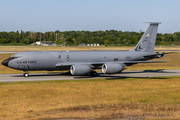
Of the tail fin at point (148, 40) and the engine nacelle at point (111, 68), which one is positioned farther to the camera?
the tail fin at point (148, 40)

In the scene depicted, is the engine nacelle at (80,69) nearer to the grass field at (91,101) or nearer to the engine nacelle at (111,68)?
the engine nacelle at (111,68)

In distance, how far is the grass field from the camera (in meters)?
18.1

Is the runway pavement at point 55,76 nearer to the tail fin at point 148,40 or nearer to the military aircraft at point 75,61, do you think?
the military aircraft at point 75,61

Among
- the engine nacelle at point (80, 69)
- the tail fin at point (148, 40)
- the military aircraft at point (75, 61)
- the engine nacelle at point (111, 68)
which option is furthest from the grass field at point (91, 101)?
the tail fin at point (148, 40)

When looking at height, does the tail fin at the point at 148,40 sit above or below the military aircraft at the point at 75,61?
above

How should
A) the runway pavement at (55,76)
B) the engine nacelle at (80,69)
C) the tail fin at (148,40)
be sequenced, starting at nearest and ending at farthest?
the engine nacelle at (80,69)
the runway pavement at (55,76)
the tail fin at (148,40)

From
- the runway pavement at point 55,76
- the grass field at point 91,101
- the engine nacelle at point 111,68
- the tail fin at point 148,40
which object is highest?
the tail fin at point 148,40

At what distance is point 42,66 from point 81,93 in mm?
14363

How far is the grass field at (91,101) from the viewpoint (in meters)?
18.1

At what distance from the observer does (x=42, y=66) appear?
39219 millimetres

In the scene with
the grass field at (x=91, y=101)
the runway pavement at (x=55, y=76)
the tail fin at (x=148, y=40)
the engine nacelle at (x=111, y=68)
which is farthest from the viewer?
the tail fin at (x=148, y=40)

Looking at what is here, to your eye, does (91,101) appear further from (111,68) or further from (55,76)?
(55,76)

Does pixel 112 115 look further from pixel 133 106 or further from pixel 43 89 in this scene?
pixel 43 89

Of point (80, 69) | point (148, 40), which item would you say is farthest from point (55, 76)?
point (148, 40)
